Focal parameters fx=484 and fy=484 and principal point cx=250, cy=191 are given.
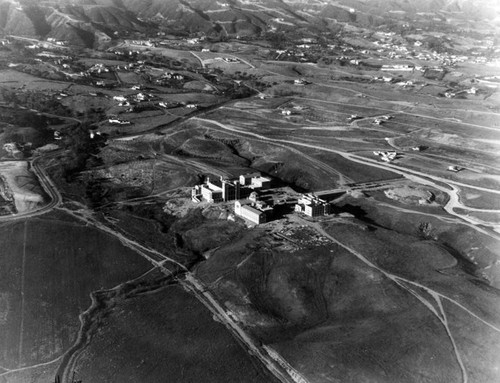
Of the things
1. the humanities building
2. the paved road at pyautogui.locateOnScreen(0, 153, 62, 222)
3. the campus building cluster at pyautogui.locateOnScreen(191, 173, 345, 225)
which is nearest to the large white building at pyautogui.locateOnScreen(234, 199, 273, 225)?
the campus building cluster at pyautogui.locateOnScreen(191, 173, 345, 225)

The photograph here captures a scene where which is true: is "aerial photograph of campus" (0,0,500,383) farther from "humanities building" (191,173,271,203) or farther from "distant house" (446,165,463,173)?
"distant house" (446,165,463,173)

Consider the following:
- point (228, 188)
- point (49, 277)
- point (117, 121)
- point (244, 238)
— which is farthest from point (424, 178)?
point (117, 121)

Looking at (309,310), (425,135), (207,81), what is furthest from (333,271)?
(207,81)

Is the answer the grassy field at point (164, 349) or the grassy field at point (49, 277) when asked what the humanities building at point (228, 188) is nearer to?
the grassy field at point (49, 277)

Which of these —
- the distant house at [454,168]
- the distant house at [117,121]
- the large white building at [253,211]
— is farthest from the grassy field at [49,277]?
the distant house at [454,168]

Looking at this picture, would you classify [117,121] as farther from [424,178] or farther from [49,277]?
[424,178]
